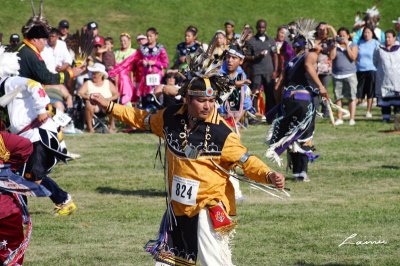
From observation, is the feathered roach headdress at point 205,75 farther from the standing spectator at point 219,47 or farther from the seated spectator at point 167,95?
the seated spectator at point 167,95

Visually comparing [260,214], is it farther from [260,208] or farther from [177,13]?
[177,13]

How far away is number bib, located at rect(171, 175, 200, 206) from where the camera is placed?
22.7 ft

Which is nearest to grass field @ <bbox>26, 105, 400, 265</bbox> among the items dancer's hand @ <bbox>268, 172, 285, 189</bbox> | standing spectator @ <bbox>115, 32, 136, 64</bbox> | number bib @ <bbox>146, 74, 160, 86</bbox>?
dancer's hand @ <bbox>268, 172, 285, 189</bbox>

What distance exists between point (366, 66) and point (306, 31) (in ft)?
30.0

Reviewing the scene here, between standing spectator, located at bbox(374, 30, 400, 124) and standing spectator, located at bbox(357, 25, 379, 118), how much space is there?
129cm

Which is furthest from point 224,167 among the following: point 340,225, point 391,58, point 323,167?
point 391,58

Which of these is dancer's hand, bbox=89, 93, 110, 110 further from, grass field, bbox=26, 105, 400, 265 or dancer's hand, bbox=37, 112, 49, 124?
dancer's hand, bbox=37, 112, 49, 124

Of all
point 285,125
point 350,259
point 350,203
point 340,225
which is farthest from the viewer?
point 285,125

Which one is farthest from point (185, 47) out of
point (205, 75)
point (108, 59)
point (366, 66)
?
point (205, 75)

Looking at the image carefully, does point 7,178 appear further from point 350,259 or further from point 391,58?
point 391,58

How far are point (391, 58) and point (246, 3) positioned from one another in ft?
43.9

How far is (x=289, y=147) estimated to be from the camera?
1297cm

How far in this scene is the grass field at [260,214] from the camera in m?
8.87

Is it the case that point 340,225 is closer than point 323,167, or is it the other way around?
point 340,225
